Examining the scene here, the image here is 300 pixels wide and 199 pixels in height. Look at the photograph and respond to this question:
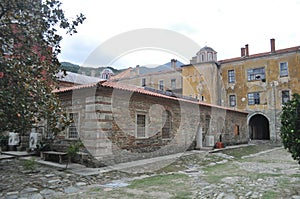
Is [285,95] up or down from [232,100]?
up

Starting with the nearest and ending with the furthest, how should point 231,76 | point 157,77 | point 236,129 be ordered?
point 236,129 < point 231,76 < point 157,77

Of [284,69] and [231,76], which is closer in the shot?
[284,69]

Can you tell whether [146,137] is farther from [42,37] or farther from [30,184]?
[42,37]

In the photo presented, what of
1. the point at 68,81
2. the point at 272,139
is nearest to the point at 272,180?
the point at 68,81

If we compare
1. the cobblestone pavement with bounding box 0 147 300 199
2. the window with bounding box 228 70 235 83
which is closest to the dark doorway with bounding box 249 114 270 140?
the window with bounding box 228 70 235 83

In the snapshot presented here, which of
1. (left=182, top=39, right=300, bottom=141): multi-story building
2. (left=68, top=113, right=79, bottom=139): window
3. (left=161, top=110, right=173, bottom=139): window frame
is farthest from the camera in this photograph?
(left=182, top=39, right=300, bottom=141): multi-story building

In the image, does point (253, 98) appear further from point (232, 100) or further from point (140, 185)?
point (140, 185)

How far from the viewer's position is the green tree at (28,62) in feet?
16.9

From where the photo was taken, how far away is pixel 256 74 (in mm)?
26297

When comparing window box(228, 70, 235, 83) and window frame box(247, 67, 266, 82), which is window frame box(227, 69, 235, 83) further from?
window frame box(247, 67, 266, 82)

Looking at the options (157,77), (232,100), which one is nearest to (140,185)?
(232,100)

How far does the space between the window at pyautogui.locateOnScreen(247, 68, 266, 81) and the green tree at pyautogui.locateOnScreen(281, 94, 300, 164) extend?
71.5 ft

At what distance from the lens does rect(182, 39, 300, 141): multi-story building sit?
24.6m

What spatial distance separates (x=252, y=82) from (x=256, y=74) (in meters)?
0.96
